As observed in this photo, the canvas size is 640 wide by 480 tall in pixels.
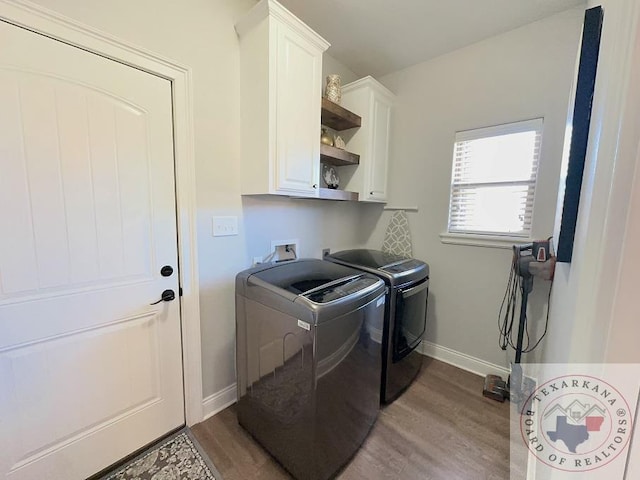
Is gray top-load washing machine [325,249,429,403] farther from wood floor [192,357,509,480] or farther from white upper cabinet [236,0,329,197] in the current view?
white upper cabinet [236,0,329,197]

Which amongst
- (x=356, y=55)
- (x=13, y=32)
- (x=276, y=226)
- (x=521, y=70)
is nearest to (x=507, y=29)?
(x=521, y=70)

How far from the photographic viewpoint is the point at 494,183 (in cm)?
215

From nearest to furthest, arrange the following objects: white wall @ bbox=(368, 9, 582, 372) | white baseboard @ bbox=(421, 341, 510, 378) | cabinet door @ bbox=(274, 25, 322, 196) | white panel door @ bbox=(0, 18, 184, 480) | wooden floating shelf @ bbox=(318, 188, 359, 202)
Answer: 1. white panel door @ bbox=(0, 18, 184, 480)
2. cabinet door @ bbox=(274, 25, 322, 196)
3. white wall @ bbox=(368, 9, 582, 372)
4. wooden floating shelf @ bbox=(318, 188, 359, 202)
5. white baseboard @ bbox=(421, 341, 510, 378)

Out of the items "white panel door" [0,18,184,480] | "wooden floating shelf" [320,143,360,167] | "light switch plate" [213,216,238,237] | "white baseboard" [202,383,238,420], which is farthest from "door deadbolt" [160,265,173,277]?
"wooden floating shelf" [320,143,360,167]

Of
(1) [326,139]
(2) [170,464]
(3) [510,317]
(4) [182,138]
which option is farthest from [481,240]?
(2) [170,464]

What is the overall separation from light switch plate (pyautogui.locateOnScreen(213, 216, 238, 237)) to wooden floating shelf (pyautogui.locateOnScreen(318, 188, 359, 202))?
25.3 inches

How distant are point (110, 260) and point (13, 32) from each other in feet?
3.21

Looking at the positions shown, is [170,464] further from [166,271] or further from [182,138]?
[182,138]

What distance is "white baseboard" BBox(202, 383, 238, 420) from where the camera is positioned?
1754 mm

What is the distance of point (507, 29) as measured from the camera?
1969 millimetres

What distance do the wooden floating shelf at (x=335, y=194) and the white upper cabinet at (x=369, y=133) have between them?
0.63ft

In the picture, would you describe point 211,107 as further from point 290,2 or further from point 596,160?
point 596,160

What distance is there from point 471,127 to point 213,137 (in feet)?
6.71

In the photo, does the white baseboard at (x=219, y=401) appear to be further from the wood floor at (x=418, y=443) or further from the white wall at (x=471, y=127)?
the white wall at (x=471, y=127)
